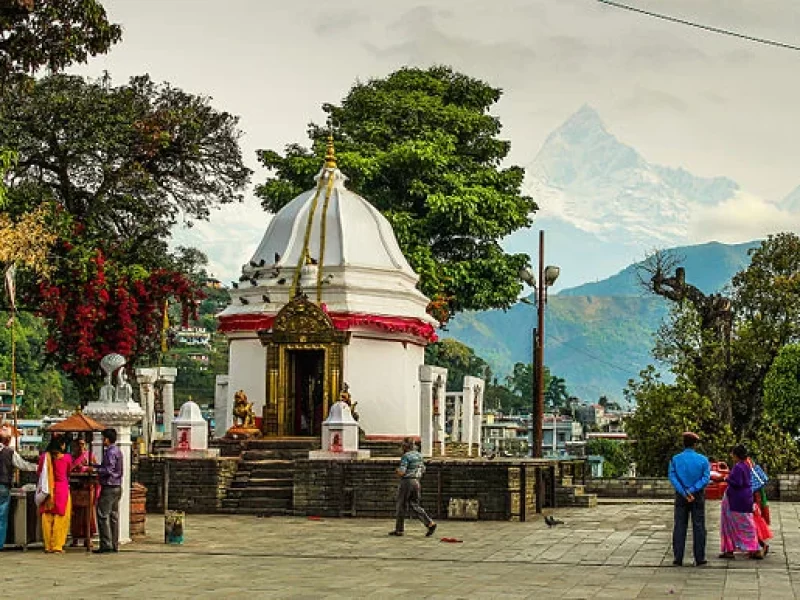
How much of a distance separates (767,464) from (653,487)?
24.0ft

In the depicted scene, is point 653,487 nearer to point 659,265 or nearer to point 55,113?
point 659,265

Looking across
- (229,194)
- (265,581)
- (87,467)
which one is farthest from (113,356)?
(229,194)

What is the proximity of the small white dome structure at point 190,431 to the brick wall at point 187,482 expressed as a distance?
91 cm

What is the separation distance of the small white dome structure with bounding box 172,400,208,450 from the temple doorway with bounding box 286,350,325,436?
107 inches

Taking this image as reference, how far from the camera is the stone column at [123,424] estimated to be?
17969 mm

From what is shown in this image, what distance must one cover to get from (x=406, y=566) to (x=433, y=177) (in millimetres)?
25360

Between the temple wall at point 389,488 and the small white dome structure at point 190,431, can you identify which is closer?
the temple wall at point 389,488

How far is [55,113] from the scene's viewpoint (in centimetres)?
3125

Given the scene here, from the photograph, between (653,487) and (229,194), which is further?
(229,194)

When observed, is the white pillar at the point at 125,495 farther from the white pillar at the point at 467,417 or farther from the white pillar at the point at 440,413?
the white pillar at the point at 467,417

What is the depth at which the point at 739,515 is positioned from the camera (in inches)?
632

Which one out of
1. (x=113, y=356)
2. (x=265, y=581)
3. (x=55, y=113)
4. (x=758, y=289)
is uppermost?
(x=55, y=113)

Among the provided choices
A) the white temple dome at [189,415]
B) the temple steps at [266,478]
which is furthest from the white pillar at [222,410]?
the white temple dome at [189,415]

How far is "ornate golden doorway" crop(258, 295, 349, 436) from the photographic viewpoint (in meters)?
27.6
